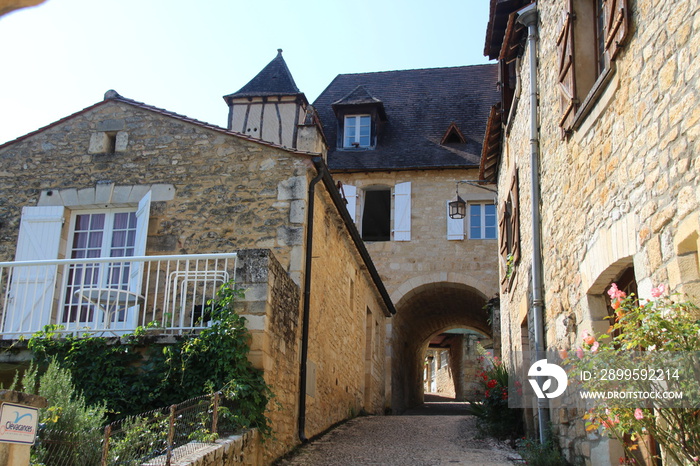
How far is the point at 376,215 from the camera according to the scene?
2145 cm

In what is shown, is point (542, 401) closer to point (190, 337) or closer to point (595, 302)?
point (595, 302)

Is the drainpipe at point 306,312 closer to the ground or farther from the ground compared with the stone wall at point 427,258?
closer to the ground

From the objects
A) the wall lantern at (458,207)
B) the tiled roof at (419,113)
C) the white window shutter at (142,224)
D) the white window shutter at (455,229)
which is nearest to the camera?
the white window shutter at (142,224)

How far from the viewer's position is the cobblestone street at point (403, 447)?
7.11 m

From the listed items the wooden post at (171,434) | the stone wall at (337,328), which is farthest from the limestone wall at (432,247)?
the wooden post at (171,434)

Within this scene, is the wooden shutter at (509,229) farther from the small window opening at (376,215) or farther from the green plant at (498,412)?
the small window opening at (376,215)

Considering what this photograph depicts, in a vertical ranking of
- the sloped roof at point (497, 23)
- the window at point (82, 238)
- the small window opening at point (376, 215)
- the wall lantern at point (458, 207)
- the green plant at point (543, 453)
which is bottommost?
the green plant at point (543, 453)

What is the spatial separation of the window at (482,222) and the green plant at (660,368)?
47.1 ft

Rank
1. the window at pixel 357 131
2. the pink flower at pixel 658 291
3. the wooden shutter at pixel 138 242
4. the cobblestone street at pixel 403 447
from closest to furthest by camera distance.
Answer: the pink flower at pixel 658 291, the cobblestone street at pixel 403 447, the wooden shutter at pixel 138 242, the window at pixel 357 131

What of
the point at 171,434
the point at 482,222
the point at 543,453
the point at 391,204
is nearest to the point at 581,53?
the point at 543,453

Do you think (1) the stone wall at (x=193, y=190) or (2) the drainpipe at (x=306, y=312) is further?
(1) the stone wall at (x=193, y=190)

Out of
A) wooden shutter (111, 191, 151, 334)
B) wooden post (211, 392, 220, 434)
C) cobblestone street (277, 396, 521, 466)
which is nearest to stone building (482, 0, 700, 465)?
cobblestone street (277, 396, 521, 466)

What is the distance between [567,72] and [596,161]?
1.08 m

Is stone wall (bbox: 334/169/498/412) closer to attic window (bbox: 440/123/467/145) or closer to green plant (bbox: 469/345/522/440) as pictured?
attic window (bbox: 440/123/467/145)
